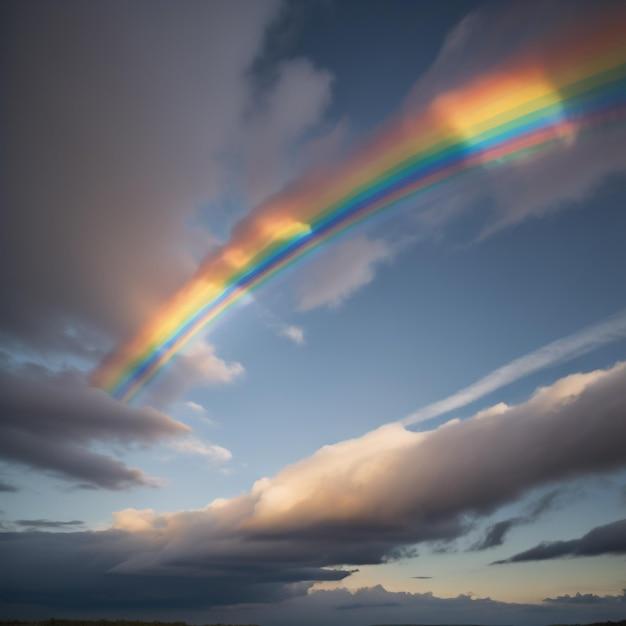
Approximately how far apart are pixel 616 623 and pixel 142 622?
16701 cm

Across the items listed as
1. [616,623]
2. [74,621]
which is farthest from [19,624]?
[616,623]

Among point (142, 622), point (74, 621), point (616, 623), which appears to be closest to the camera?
point (74, 621)

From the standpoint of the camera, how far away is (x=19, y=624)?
362 feet

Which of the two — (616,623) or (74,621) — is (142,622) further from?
(616,623)

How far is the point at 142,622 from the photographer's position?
424 feet

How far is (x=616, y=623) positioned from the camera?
16325 centimetres

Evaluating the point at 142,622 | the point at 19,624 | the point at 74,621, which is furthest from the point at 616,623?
the point at 19,624

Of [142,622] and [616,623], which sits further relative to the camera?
[616,623]

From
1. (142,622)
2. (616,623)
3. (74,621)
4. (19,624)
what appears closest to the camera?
(19,624)

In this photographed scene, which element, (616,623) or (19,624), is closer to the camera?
(19,624)

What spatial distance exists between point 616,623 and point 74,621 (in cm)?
18453

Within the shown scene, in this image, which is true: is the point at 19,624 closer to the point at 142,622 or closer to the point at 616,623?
the point at 142,622

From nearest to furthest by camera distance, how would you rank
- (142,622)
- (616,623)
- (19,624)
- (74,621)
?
(19,624) → (74,621) → (142,622) → (616,623)

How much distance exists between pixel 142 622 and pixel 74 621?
731 inches
